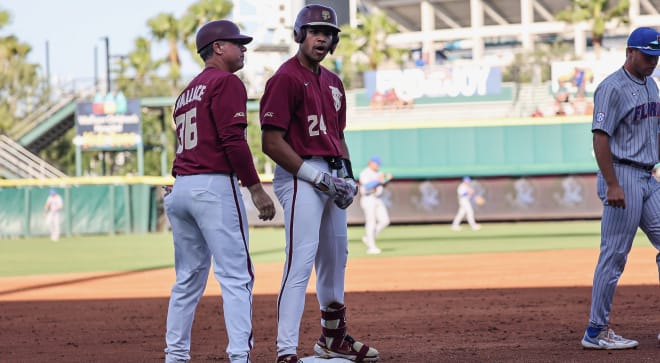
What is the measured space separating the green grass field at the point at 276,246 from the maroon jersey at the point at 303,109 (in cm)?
1431

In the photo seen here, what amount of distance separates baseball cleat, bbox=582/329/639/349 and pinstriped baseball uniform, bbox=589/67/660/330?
6 centimetres

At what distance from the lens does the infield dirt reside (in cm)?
764

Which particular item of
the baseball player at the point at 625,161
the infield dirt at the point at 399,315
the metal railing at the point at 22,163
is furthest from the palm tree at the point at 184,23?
the baseball player at the point at 625,161

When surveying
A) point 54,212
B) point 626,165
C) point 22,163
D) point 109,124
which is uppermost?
point 109,124

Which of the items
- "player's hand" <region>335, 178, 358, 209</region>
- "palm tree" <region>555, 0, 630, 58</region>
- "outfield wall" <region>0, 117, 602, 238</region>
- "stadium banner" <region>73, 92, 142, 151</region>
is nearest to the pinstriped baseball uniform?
"player's hand" <region>335, 178, 358, 209</region>

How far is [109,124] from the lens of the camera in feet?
143

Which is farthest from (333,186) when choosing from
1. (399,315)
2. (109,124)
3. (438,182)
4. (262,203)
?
(109,124)

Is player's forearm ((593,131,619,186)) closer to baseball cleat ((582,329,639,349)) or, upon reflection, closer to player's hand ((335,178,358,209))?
baseball cleat ((582,329,639,349))

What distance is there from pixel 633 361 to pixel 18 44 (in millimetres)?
56642

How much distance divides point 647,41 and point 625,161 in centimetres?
81

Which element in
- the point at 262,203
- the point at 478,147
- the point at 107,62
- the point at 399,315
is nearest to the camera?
the point at 262,203

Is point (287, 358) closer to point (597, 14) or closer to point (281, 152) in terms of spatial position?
point (281, 152)

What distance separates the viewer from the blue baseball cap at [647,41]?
7027 mm

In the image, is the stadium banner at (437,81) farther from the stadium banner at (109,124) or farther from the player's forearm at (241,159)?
the player's forearm at (241,159)
